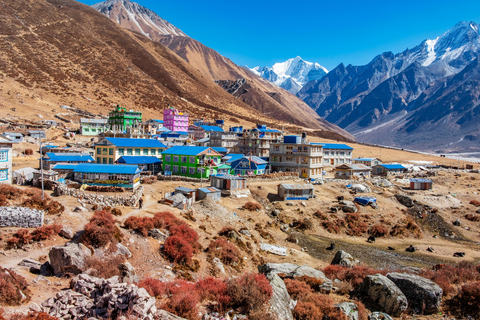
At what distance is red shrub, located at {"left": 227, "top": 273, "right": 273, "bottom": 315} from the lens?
48.4 feet

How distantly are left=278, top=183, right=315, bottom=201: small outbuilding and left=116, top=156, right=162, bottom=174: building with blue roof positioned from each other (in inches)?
872

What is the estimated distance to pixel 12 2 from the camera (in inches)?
6821

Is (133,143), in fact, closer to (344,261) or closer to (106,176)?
(106,176)

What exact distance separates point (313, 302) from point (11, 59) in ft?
529

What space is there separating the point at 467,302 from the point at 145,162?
47.2 meters

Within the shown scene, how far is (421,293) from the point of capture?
1730cm

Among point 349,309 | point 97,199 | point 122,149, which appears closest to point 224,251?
point 349,309

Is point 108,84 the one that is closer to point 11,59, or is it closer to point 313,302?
point 11,59

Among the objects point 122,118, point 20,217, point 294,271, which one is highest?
point 122,118

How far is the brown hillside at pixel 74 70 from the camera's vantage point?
12238cm

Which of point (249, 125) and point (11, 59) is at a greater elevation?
point (11, 59)

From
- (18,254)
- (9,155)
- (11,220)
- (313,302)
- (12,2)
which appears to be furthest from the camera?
(12,2)

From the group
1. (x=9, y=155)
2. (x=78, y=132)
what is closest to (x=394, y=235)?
(x=9, y=155)

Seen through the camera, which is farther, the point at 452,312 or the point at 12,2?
the point at 12,2
